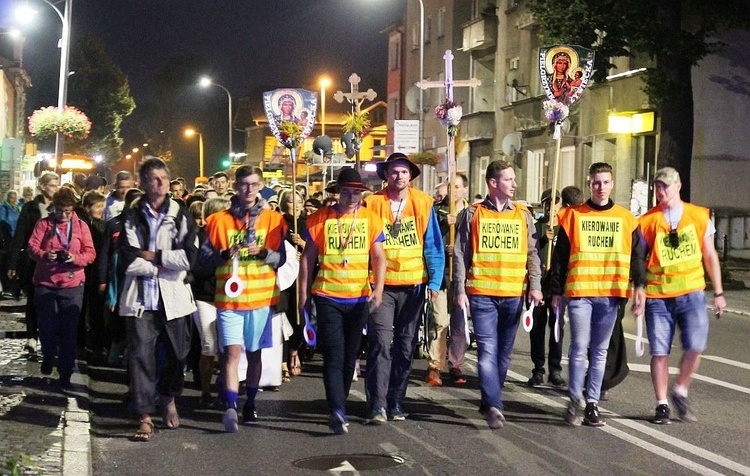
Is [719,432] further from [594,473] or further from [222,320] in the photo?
[222,320]

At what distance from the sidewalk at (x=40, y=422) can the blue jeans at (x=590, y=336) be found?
3.59 metres

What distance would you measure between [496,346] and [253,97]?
342ft

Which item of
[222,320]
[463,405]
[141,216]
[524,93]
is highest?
[524,93]

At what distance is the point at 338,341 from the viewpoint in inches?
379

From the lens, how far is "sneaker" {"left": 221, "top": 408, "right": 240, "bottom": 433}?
9.61 meters

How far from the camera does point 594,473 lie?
26.3ft

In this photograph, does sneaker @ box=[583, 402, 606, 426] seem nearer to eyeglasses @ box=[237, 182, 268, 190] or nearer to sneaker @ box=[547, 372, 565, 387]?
sneaker @ box=[547, 372, 565, 387]

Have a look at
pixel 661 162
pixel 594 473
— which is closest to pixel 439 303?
pixel 594 473

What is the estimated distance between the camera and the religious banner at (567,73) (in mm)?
14953

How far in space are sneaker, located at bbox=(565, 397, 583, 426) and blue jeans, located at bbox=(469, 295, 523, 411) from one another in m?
Answer: 0.51

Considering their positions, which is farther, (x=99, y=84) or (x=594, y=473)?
(x=99, y=84)

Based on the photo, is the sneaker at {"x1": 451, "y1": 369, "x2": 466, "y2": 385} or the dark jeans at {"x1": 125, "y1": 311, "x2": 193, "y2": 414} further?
the sneaker at {"x1": 451, "y1": 369, "x2": 466, "y2": 385}

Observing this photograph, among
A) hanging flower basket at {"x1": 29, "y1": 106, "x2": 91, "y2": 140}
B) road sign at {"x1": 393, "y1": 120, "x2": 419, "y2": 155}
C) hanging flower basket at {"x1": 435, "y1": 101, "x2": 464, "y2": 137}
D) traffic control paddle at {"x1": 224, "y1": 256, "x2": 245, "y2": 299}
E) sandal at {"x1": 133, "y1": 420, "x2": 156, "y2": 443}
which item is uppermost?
hanging flower basket at {"x1": 29, "y1": 106, "x2": 91, "y2": 140}

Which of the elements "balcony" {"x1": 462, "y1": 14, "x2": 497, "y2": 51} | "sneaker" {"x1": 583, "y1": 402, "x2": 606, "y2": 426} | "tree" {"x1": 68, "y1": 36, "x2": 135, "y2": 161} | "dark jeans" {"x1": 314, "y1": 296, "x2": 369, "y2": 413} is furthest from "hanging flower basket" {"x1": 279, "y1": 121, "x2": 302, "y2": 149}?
"tree" {"x1": 68, "y1": 36, "x2": 135, "y2": 161}
